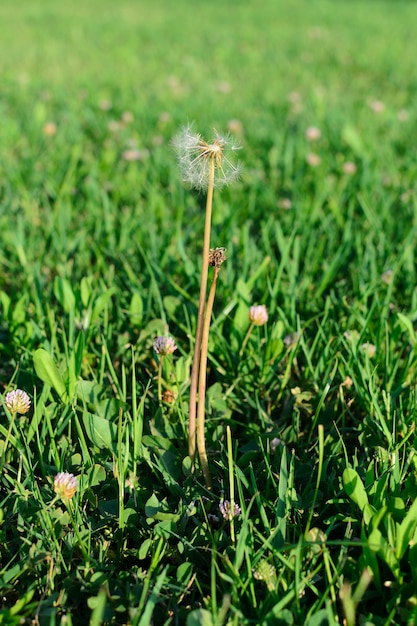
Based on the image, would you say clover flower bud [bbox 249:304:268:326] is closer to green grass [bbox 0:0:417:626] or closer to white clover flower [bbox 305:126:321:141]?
green grass [bbox 0:0:417:626]

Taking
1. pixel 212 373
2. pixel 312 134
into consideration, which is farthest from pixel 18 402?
pixel 312 134

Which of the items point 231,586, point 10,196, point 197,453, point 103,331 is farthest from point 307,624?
point 10,196

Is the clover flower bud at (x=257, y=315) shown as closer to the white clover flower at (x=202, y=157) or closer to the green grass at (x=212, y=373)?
the green grass at (x=212, y=373)

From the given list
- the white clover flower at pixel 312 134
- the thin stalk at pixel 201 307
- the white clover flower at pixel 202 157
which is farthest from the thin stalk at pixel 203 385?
the white clover flower at pixel 312 134

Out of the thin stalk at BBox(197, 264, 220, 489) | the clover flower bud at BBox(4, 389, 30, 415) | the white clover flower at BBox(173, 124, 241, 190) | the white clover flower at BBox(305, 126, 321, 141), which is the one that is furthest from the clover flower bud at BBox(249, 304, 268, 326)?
the white clover flower at BBox(305, 126, 321, 141)

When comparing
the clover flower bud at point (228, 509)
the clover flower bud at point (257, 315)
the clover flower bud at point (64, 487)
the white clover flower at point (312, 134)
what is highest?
the white clover flower at point (312, 134)

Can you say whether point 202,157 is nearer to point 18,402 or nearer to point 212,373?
point 18,402
